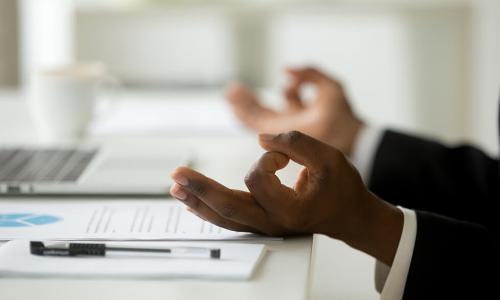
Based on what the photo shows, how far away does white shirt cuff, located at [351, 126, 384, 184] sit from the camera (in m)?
1.29

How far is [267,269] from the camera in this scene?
0.60 metres

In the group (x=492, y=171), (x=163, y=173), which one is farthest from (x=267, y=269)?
(x=492, y=171)

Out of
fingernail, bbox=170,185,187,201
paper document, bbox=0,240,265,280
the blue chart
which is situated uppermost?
fingernail, bbox=170,185,187,201

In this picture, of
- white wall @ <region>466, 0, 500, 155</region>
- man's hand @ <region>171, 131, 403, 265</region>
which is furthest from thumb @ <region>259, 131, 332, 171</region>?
white wall @ <region>466, 0, 500, 155</region>

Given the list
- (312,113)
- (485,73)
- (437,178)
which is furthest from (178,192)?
(485,73)

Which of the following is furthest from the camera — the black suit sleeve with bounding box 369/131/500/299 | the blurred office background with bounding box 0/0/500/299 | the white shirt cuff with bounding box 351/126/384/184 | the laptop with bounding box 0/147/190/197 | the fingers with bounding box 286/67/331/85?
the blurred office background with bounding box 0/0/500/299

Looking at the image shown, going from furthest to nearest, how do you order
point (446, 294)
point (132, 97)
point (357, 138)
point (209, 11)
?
point (209, 11)
point (132, 97)
point (357, 138)
point (446, 294)

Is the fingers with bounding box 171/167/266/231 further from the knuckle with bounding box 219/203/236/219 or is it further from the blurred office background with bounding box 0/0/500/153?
the blurred office background with bounding box 0/0/500/153

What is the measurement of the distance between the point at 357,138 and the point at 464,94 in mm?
1888

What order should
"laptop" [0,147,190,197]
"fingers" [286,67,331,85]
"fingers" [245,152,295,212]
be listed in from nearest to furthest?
1. "fingers" [245,152,295,212]
2. "laptop" [0,147,190,197]
3. "fingers" [286,67,331,85]

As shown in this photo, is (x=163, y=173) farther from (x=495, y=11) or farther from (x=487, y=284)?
(x=495, y=11)

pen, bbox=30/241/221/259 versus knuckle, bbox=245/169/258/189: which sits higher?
knuckle, bbox=245/169/258/189

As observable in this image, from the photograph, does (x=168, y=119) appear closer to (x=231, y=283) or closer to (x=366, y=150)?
(x=366, y=150)

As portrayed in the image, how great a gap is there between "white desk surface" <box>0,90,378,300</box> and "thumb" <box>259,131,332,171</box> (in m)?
0.06
